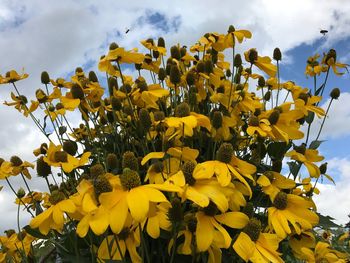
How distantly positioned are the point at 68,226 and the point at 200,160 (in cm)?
56

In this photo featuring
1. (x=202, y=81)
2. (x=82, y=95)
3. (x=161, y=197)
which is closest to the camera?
(x=161, y=197)

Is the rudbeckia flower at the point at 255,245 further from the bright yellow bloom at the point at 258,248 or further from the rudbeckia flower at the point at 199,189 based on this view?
the rudbeckia flower at the point at 199,189

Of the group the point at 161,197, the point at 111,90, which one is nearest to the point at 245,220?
the point at 161,197

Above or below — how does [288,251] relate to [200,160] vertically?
below

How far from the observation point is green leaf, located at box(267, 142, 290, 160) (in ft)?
5.80

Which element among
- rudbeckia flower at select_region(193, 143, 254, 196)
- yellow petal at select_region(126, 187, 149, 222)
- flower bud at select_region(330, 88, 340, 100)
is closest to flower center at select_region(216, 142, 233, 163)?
rudbeckia flower at select_region(193, 143, 254, 196)

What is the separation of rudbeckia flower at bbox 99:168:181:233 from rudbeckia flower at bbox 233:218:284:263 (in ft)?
0.98

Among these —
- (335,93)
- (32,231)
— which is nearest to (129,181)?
(32,231)

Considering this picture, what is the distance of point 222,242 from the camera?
1.16 meters

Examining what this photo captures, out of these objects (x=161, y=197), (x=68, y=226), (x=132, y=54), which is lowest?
(x=68, y=226)

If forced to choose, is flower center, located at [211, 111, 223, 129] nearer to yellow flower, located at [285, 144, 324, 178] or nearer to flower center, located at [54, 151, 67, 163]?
yellow flower, located at [285, 144, 324, 178]

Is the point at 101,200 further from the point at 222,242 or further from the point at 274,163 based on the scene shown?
the point at 274,163

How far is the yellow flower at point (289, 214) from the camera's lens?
1373 millimetres

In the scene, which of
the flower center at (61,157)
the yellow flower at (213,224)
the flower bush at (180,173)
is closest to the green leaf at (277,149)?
the flower bush at (180,173)
